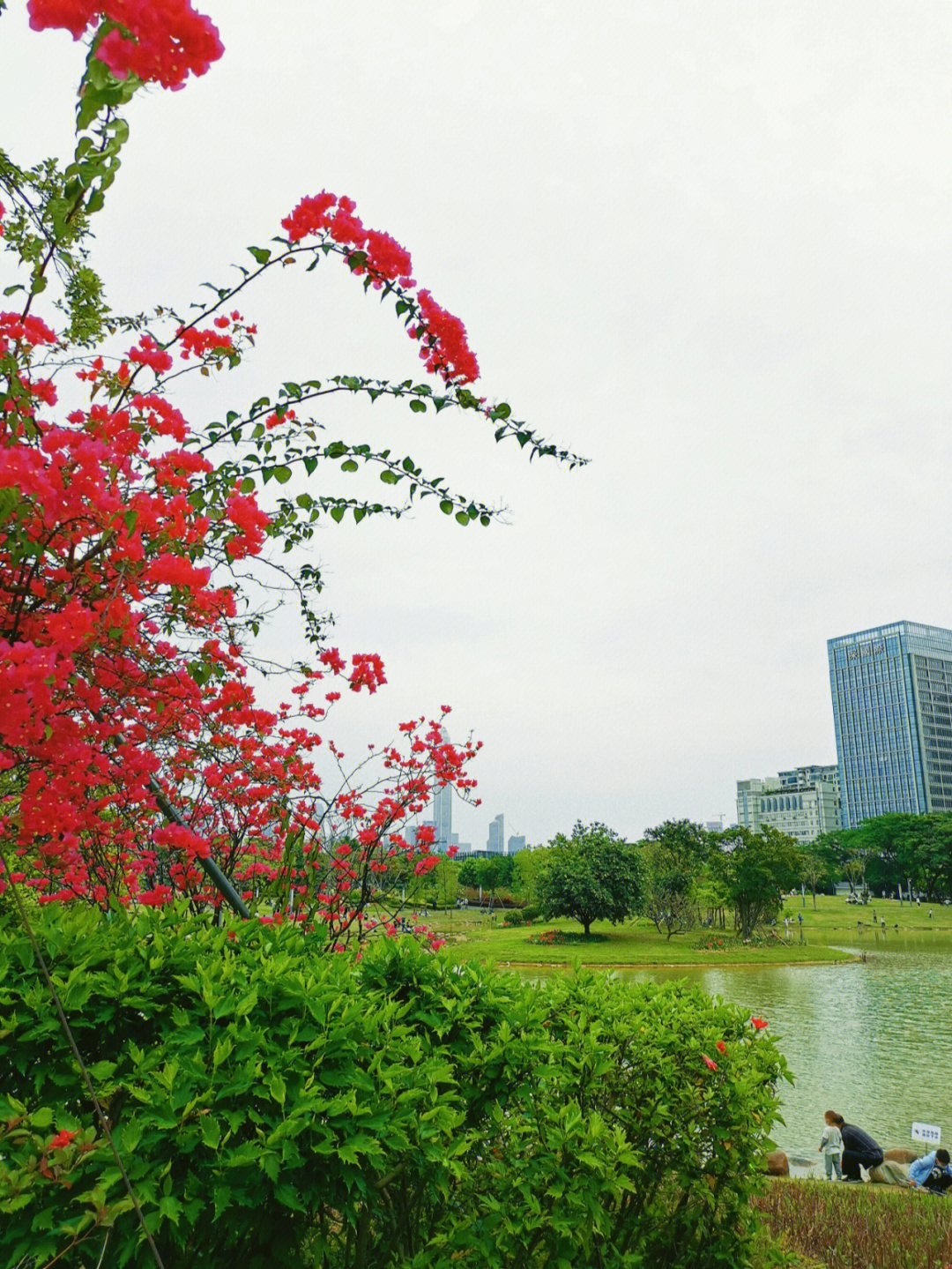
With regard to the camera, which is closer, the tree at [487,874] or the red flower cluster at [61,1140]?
the red flower cluster at [61,1140]

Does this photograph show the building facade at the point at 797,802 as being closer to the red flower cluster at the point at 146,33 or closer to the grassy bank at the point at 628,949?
the grassy bank at the point at 628,949

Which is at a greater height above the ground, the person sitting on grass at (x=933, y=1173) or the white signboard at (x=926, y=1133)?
the white signboard at (x=926, y=1133)

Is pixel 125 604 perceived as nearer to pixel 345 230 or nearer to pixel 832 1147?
pixel 345 230

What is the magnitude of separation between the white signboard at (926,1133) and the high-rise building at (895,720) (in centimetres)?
11397

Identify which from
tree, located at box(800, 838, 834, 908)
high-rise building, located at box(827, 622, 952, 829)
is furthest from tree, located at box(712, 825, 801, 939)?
high-rise building, located at box(827, 622, 952, 829)

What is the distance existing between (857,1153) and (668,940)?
77.2 ft

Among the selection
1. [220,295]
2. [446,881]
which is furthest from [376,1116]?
[446,881]

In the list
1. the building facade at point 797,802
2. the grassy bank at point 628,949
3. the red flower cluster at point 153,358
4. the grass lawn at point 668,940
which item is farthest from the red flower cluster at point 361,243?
the building facade at point 797,802

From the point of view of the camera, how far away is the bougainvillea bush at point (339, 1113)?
191cm

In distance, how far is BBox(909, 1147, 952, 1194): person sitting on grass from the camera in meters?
6.17

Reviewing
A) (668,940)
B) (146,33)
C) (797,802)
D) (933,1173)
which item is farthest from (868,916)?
(797,802)

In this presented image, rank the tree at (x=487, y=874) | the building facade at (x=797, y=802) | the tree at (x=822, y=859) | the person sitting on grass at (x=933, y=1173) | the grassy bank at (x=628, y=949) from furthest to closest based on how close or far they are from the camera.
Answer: the building facade at (x=797, y=802) < the tree at (x=822, y=859) < the tree at (x=487, y=874) < the grassy bank at (x=628, y=949) < the person sitting on grass at (x=933, y=1173)

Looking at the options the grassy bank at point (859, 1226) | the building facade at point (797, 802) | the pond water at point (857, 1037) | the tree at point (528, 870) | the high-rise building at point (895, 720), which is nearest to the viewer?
the grassy bank at point (859, 1226)

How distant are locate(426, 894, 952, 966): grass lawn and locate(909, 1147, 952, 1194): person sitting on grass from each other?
7709 millimetres
